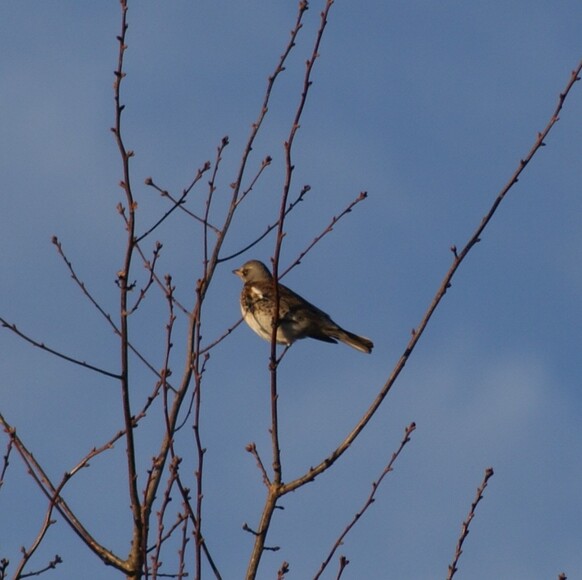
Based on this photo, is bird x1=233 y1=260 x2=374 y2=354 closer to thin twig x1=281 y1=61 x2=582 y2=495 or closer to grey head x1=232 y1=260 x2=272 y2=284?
grey head x1=232 y1=260 x2=272 y2=284

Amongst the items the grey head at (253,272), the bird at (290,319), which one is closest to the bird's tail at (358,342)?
the bird at (290,319)

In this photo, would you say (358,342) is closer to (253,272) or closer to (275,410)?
(253,272)

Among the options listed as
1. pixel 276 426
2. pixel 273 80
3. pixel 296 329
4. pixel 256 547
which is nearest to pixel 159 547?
pixel 256 547

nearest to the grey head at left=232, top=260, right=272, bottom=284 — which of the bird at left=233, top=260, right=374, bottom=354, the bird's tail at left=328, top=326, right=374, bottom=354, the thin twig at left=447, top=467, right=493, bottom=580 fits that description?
the bird at left=233, top=260, right=374, bottom=354

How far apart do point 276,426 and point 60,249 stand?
1896mm

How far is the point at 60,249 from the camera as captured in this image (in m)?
5.64

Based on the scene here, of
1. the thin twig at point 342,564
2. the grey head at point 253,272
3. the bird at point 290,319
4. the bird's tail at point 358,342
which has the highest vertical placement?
A: the grey head at point 253,272

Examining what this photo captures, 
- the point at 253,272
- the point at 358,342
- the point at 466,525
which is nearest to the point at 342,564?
the point at 466,525

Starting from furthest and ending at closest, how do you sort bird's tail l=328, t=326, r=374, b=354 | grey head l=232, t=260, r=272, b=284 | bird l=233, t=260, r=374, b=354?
grey head l=232, t=260, r=272, b=284, bird l=233, t=260, r=374, b=354, bird's tail l=328, t=326, r=374, b=354

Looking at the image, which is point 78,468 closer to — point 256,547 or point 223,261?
point 256,547

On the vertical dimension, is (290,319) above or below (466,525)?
above

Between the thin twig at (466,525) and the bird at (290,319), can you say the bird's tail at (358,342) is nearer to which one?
the bird at (290,319)

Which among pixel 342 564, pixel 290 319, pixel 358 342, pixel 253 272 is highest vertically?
pixel 253 272

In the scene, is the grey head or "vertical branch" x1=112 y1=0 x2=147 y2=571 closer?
"vertical branch" x1=112 y1=0 x2=147 y2=571
